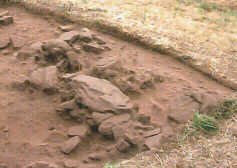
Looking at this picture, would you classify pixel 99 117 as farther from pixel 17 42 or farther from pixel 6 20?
pixel 6 20

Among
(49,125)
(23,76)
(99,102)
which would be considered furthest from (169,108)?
(23,76)

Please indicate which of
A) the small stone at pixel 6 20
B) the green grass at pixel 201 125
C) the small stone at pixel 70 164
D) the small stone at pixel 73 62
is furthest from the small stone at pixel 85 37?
the small stone at pixel 70 164

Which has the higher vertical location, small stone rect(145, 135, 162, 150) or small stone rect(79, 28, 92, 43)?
small stone rect(79, 28, 92, 43)

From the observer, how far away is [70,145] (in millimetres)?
2605

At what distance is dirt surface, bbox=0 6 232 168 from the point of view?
2.62m

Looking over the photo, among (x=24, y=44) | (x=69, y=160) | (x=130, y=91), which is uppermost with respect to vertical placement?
(x=24, y=44)

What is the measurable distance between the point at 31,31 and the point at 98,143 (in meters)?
2.17

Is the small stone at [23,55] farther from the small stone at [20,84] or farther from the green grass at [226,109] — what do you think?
the green grass at [226,109]

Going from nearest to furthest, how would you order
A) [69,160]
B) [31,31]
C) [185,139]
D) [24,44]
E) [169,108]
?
[69,160], [185,139], [169,108], [24,44], [31,31]

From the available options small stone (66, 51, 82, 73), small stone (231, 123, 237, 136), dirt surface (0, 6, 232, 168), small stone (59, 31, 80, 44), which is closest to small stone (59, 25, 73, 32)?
dirt surface (0, 6, 232, 168)

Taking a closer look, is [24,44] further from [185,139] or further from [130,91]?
[185,139]

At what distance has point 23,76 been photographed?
3.40 m

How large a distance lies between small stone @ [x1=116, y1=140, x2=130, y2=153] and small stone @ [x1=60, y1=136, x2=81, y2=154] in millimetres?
312

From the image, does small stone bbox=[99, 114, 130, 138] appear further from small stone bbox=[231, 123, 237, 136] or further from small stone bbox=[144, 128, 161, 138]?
small stone bbox=[231, 123, 237, 136]
